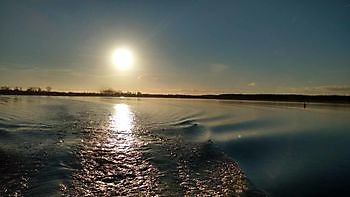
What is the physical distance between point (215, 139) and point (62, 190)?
11325 millimetres

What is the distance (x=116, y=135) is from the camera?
17.2m

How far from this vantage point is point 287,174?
1074cm

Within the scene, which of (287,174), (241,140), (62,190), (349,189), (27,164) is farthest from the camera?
(241,140)

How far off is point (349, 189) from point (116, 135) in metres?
11.9

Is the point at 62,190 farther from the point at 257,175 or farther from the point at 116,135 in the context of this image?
the point at 116,135

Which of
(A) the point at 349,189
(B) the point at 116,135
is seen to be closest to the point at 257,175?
(A) the point at 349,189

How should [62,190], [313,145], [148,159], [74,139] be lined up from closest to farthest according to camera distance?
[62,190]
[148,159]
[74,139]
[313,145]

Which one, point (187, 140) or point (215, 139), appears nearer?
point (187, 140)

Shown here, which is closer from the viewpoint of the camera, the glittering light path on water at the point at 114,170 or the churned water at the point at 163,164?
the glittering light path on water at the point at 114,170

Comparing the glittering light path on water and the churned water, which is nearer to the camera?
the glittering light path on water

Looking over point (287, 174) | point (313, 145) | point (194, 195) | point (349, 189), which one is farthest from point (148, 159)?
point (313, 145)

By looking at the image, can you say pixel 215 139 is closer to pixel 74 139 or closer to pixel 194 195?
pixel 74 139

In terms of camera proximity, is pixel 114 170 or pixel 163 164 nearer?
pixel 114 170

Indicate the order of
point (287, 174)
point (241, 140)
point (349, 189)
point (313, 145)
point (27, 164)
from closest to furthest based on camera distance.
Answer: point (349, 189)
point (27, 164)
point (287, 174)
point (313, 145)
point (241, 140)
